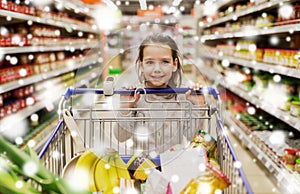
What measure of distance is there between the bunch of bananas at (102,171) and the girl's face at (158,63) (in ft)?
1.10

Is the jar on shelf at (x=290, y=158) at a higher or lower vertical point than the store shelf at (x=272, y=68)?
lower

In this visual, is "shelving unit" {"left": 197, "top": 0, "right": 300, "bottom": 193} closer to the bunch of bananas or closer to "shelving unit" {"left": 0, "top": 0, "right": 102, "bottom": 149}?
the bunch of bananas

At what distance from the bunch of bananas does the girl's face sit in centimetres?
34

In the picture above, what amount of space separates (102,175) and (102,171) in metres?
0.02

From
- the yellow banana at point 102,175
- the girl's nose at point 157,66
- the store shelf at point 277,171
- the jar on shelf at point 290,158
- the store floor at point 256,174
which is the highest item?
the girl's nose at point 157,66

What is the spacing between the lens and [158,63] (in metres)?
1.49

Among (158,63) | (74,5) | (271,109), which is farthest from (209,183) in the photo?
(74,5)

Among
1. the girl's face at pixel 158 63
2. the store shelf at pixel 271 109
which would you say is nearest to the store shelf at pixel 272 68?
the store shelf at pixel 271 109

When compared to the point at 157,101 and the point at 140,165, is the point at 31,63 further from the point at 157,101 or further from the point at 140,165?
the point at 140,165

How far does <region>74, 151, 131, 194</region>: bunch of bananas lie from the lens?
51.9 inches

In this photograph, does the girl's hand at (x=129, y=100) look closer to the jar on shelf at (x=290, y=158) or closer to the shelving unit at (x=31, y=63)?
the shelving unit at (x=31, y=63)

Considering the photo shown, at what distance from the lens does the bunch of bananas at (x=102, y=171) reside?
4.33ft

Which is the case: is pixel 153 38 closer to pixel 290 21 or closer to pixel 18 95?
pixel 290 21

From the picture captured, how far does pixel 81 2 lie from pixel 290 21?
12.5 feet
